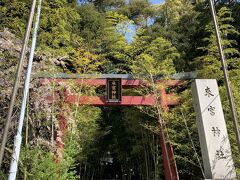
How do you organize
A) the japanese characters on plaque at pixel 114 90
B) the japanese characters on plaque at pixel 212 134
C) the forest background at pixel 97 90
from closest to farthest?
1. the japanese characters on plaque at pixel 212 134
2. the forest background at pixel 97 90
3. the japanese characters on plaque at pixel 114 90

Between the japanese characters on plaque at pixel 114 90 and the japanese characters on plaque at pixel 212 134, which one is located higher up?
the japanese characters on plaque at pixel 114 90

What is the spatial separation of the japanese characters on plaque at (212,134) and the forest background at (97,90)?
102 inches

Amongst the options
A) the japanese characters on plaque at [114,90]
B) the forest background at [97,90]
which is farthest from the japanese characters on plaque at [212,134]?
the japanese characters on plaque at [114,90]

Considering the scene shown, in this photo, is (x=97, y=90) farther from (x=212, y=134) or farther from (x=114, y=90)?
(x=212, y=134)

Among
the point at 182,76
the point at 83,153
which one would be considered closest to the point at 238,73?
the point at 182,76

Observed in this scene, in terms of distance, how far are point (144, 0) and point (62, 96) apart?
17229mm

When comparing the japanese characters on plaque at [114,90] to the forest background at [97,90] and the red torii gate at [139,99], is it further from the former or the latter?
the forest background at [97,90]

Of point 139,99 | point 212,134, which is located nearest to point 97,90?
point 139,99

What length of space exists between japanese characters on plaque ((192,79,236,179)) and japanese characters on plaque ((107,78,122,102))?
→ 451 cm

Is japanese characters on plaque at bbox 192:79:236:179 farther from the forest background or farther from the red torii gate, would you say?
the red torii gate

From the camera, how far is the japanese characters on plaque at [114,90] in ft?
31.2

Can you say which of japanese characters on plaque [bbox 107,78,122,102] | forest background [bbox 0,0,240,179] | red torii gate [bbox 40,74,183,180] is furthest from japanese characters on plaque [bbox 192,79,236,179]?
japanese characters on plaque [bbox 107,78,122,102]

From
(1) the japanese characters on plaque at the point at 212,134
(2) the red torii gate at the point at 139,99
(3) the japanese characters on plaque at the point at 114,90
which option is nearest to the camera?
(1) the japanese characters on plaque at the point at 212,134

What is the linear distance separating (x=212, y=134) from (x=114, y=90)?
198 inches
